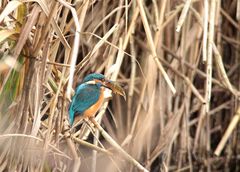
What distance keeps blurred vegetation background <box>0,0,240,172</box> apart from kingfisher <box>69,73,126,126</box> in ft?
0.11

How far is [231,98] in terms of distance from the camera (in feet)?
8.09

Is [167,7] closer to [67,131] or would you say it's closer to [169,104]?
[169,104]

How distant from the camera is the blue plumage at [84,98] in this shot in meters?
1.45

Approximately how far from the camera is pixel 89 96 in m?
1.48

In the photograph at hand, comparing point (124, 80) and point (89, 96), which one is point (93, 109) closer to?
point (89, 96)

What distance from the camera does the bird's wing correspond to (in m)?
1.45

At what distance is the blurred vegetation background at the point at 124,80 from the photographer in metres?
1.39

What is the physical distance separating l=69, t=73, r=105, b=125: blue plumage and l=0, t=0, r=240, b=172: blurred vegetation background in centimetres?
3

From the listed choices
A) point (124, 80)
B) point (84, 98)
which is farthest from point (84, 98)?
point (124, 80)

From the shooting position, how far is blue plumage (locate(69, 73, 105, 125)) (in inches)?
57.2

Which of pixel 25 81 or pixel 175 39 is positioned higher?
pixel 175 39

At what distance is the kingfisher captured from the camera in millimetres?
1455

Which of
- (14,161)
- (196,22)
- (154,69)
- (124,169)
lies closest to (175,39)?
(196,22)

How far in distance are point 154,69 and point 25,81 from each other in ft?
2.29
